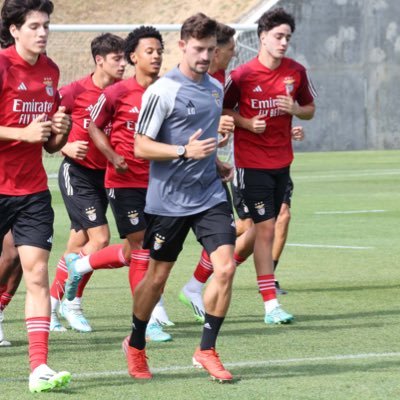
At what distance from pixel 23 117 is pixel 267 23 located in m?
3.13

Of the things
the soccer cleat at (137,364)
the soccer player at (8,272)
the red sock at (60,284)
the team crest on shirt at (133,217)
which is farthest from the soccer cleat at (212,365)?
the red sock at (60,284)

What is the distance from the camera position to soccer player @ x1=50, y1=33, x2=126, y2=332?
33.8 ft

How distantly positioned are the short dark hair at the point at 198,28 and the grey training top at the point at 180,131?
0.80 ft

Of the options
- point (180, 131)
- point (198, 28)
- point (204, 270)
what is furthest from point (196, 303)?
point (198, 28)

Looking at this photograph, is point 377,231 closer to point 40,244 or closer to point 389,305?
point 389,305

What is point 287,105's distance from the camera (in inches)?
403

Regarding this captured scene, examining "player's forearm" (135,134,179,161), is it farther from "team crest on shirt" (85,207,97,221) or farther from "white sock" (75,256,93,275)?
"team crest on shirt" (85,207,97,221)

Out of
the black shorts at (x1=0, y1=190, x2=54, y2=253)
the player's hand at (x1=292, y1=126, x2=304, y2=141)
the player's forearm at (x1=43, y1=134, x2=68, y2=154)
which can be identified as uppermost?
the player's forearm at (x1=43, y1=134, x2=68, y2=154)

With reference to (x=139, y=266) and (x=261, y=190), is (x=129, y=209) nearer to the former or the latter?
(x=139, y=266)

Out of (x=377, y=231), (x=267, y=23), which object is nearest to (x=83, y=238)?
(x=267, y=23)

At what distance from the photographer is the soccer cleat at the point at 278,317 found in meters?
9.90

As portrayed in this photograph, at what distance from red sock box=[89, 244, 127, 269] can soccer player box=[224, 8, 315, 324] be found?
3.69 feet

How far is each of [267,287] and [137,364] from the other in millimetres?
2607

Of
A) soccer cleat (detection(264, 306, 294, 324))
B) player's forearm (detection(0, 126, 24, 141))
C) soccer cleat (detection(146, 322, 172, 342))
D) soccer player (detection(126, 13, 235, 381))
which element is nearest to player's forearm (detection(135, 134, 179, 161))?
soccer player (detection(126, 13, 235, 381))
